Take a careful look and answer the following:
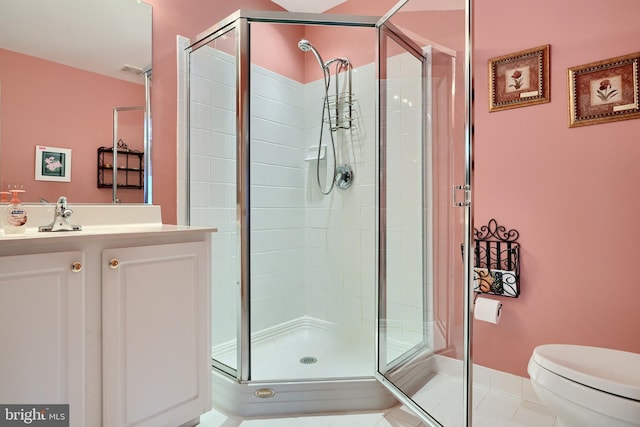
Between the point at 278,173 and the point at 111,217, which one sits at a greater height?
the point at 278,173

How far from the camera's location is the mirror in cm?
152

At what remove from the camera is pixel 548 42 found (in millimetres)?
1780

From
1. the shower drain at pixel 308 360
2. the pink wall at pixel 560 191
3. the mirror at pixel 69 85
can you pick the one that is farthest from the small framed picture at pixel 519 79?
the mirror at pixel 69 85

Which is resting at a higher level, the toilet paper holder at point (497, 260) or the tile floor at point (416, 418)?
the toilet paper holder at point (497, 260)

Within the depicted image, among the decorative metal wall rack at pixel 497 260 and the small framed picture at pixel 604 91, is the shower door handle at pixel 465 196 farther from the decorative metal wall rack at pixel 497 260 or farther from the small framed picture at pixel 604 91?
the small framed picture at pixel 604 91

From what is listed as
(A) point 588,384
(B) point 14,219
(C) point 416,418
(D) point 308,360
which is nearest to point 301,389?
(D) point 308,360

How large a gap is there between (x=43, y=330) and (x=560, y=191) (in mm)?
2194

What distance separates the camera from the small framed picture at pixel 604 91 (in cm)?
157

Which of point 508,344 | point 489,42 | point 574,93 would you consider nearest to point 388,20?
point 489,42

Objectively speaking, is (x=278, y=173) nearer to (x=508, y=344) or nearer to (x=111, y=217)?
(x=111, y=217)

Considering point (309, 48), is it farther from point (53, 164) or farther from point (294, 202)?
point (53, 164)

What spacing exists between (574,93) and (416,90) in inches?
28.7

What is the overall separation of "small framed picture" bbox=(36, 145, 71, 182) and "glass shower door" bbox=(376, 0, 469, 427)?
Result: 1.54 metres

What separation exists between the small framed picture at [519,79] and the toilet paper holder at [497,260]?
64cm
